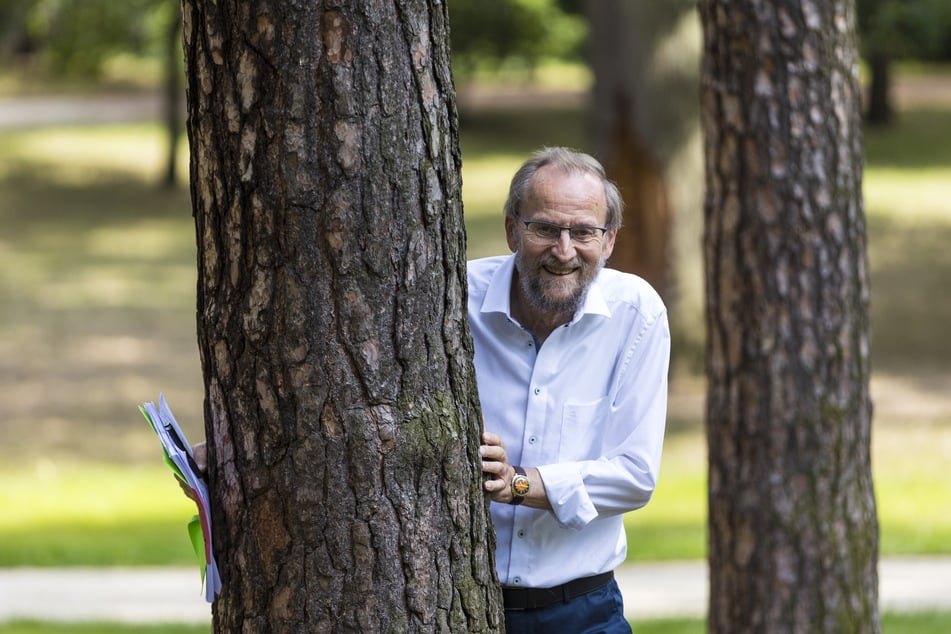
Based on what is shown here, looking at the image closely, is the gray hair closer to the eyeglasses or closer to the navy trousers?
the eyeglasses

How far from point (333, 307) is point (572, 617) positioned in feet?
3.45

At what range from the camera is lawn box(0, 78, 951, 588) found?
1049 centimetres

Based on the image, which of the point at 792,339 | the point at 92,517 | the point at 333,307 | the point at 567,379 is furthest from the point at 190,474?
the point at 92,517

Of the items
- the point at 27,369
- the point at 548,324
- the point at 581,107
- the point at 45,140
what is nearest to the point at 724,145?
the point at 548,324

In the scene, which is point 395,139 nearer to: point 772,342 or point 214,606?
point 214,606

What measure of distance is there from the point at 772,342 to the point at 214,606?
2907mm

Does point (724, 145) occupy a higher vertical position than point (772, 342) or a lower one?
higher

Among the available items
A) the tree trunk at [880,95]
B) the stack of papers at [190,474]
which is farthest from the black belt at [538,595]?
→ the tree trunk at [880,95]

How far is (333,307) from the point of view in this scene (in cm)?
271

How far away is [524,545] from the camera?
330cm

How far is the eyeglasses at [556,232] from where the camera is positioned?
3.20 m

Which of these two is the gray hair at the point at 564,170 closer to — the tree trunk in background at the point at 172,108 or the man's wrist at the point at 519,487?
the man's wrist at the point at 519,487

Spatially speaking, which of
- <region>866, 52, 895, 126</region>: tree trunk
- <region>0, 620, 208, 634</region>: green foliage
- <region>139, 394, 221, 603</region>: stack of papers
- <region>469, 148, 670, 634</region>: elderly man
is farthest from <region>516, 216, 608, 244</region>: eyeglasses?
<region>866, 52, 895, 126</region>: tree trunk

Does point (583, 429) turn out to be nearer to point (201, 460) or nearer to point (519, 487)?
point (519, 487)
